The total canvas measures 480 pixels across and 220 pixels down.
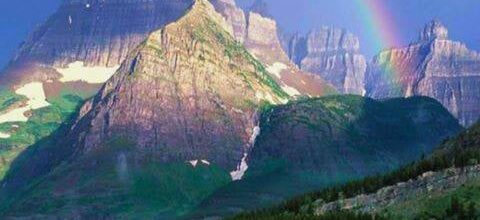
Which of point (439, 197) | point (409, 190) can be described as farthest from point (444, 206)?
point (409, 190)

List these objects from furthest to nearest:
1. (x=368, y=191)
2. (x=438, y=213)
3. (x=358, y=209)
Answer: (x=368, y=191), (x=358, y=209), (x=438, y=213)

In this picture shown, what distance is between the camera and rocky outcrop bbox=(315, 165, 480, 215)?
17125cm

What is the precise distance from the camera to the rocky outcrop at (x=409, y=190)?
562 feet

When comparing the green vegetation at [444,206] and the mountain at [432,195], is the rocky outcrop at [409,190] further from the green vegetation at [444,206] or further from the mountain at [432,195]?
the green vegetation at [444,206]

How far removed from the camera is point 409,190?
588ft

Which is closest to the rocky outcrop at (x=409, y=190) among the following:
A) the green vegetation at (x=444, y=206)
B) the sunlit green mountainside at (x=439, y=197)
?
the sunlit green mountainside at (x=439, y=197)

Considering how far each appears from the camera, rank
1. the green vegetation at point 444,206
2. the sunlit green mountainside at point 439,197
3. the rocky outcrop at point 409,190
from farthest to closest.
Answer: the rocky outcrop at point 409,190
the sunlit green mountainside at point 439,197
the green vegetation at point 444,206

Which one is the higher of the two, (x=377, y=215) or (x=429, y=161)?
(x=429, y=161)

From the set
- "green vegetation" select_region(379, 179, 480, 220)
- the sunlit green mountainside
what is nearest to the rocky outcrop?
the sunlit green mountainside

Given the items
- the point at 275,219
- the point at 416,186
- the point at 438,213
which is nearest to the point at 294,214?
the point at 275,219

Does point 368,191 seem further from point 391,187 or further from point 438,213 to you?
point 438,213

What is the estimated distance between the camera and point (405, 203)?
171 meters

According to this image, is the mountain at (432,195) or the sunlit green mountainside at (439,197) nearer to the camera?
the sunlit green mountainside at (439,197)

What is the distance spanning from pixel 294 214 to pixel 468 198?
4127cm
